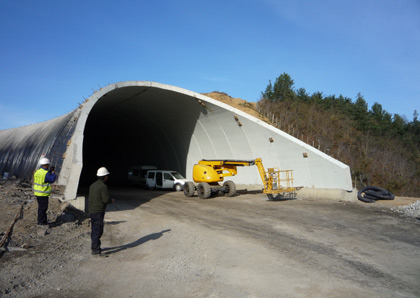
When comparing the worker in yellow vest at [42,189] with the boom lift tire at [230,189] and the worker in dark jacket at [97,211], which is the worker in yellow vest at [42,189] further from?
the boom lift tire at [230,189]

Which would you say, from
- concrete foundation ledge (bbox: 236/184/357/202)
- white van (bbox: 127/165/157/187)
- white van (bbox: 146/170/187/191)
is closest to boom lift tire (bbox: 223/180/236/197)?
concrete foundation ledge (bbox: 236/184/357/202)

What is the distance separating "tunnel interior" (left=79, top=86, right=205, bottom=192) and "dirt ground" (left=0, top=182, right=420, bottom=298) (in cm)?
928

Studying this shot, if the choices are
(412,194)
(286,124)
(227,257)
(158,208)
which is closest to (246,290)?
(227,257)

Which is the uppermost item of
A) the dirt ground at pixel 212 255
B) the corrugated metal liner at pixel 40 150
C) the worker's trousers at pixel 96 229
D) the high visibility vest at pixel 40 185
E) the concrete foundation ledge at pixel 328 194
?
the corrugated metal liner at pixel 40 150

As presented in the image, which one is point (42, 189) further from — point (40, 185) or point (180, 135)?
point (180, 135)

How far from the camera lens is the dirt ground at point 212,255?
4.86 metres

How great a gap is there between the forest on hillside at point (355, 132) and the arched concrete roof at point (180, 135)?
11.0 meters

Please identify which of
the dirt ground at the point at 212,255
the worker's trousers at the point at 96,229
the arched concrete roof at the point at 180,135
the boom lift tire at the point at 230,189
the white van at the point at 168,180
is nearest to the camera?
the dirt ground at the point at 212,255

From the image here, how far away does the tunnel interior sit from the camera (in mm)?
19250

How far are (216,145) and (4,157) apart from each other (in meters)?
17.6

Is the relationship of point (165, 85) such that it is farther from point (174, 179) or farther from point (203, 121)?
point (174, 179)

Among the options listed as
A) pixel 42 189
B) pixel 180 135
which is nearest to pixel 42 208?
pixel 42 189

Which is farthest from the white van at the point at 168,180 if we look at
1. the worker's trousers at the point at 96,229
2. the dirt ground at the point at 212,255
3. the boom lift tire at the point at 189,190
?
the worker's trousers at the point at 96,229

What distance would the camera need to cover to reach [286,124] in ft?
115
